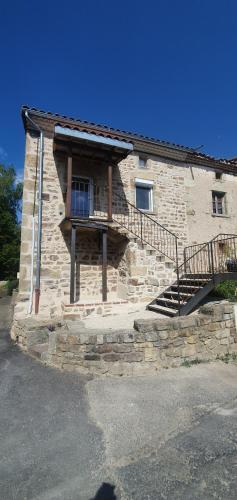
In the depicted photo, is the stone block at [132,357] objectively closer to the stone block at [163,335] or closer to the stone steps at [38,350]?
the stone block at [163,335]

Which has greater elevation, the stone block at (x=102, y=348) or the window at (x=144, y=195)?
the window at (x=144, y=195)

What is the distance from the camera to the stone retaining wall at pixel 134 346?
169 inches

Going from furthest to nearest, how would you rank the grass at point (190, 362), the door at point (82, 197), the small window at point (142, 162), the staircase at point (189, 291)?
1. the small window at point (142, 162)
2. the door at point (82, 197)
3. the staircase at point (189, 291)
4. the grass at point (190, 362)

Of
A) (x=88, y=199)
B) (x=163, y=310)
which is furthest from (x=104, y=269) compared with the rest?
(x=88, y=199)

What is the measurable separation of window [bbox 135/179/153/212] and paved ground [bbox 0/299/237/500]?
693cm

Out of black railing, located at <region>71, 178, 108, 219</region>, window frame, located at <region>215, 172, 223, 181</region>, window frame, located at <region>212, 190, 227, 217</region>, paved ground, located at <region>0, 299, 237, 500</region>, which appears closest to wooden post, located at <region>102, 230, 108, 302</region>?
black railing, located at <region>71, 178, 108, 219</region>

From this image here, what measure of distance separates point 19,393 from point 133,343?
2.03 meters

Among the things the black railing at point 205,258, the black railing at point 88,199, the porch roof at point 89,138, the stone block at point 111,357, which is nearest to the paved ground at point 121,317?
the stone block at point 111,357

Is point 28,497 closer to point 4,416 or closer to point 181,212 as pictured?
point 4,416

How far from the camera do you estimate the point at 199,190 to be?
11.2 m

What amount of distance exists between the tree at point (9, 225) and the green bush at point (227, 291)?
18410 mm

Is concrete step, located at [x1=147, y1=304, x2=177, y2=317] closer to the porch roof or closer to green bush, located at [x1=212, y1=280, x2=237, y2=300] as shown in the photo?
green bush, located at [x1=212, y1=280, x2=237, y2=300]

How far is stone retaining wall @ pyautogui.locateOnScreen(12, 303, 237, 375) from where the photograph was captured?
14.1ft

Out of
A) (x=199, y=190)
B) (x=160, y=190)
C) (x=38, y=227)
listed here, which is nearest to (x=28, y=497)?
(x=38, y=227)
